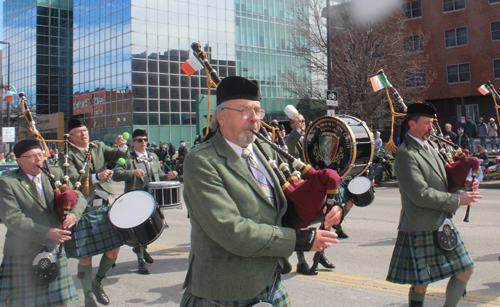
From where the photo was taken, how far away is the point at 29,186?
3818 mm

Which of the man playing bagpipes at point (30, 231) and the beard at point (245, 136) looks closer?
the beard at point (245, 136)

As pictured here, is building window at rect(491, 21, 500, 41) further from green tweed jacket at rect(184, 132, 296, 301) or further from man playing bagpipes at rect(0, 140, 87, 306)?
green tweed jacket at rect(184, 132, 296, 301)

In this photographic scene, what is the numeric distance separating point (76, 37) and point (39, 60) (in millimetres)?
11362

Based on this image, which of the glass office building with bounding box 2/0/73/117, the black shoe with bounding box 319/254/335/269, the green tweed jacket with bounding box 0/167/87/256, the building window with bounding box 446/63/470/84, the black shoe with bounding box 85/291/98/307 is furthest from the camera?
the glass office building with bounding box 2/0/73/117

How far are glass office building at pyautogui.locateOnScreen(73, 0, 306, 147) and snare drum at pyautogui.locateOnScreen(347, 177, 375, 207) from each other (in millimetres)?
29794

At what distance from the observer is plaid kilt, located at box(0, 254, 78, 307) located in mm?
3641

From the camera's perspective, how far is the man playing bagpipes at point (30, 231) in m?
3.64

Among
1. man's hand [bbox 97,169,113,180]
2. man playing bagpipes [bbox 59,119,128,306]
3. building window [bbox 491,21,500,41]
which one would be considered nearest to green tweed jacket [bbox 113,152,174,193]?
man playing bagpipes [bbox 59,119,128,306]

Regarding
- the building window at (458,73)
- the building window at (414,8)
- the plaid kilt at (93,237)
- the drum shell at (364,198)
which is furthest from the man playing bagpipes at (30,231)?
the building window at (414,8)

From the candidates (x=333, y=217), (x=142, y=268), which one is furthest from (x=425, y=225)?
(x=142, y=268)

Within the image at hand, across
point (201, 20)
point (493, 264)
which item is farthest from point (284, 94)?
point (493, 264)

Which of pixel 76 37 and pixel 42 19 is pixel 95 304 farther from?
pixel 42 19

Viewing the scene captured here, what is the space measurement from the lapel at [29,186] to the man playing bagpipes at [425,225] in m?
2.95

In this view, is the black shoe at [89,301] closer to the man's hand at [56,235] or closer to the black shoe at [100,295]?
the black shoe at [100,295]
